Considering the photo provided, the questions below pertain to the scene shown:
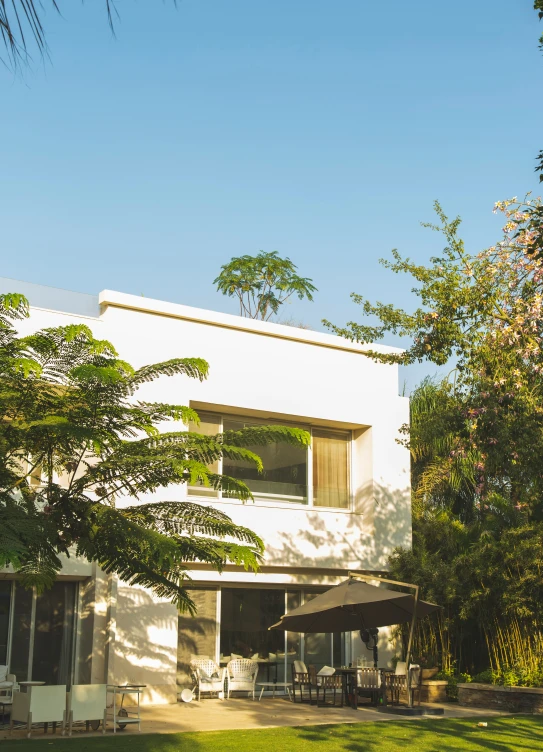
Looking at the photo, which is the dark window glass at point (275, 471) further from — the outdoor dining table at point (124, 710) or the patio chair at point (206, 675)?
the outdoor dining table at point (124, 710)

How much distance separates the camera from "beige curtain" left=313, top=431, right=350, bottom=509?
20.2 meters

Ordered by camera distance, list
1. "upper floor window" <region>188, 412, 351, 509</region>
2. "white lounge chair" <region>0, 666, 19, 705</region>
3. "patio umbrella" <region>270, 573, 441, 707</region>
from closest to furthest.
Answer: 1. "white lounge chair" <region>0, 666, 19, 705</region>
2. "patio umbrella" <region>270, 573, 441, 707</region>
3. "upper floor window" <region>188, 412, 351, 509</region>

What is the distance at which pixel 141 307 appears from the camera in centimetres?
1773

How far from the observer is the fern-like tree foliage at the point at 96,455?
32.8 feet

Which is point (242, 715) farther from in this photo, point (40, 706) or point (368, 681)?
point (40, 706)

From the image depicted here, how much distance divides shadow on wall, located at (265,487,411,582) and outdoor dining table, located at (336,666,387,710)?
2.82m

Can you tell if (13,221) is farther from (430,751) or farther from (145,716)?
(145,716)

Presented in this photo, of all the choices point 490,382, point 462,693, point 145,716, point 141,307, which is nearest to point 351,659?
point 462,693

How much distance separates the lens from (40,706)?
41.0ft

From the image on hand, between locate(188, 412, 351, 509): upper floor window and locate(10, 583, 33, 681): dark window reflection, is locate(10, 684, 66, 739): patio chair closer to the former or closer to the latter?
locate(10, 583, 33, 681): dark window reflection

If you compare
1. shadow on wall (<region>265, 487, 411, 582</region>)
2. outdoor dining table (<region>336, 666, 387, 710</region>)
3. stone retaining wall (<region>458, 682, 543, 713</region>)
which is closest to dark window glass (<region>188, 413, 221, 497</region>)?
shadow on wall (<region>265, 487, 411, 582</region>)

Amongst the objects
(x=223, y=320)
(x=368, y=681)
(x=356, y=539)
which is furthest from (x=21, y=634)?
(x=356, y=539)

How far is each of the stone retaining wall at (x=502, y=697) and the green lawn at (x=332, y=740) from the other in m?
1.87

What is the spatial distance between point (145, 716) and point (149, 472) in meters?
6.14
